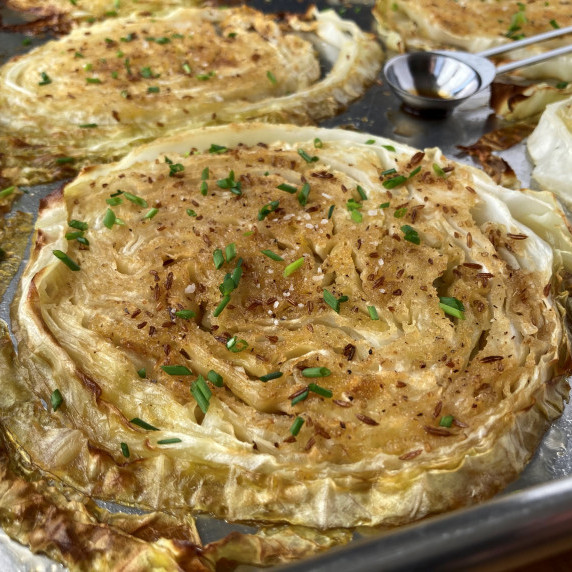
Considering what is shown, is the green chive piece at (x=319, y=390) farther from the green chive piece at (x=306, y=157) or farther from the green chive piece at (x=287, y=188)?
the green chive piece at (x=306, y=157)

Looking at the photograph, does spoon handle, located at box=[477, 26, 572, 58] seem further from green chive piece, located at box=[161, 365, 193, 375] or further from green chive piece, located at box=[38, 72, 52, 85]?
green chive piece, located at box=[161, 365, 193, 375]

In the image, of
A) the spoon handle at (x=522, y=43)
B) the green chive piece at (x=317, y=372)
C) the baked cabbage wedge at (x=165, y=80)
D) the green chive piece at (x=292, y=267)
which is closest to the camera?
the green chive piece at (x=317, y=372)

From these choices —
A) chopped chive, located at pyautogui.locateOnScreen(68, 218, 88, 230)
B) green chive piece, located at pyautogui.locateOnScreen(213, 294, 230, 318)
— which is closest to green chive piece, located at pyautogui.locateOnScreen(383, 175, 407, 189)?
green chive piece, located at pyautogui.locateOnScreen(213, 294, 230, 318)

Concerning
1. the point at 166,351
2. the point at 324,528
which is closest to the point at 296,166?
the point at 166,351

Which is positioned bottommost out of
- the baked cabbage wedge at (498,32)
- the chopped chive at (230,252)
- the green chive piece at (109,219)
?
the baked cabbage wedge at (498,32)

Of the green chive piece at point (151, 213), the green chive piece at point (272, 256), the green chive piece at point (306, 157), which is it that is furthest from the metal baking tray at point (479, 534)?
the green chive piece at point (306, 157)

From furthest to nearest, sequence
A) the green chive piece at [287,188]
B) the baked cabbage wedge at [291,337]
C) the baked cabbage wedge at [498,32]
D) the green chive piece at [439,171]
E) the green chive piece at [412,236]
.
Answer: the baked cabbage wedge at [498,32] → the green chive piece at [439,171] → the green chive piece at [287,188] → the green chive piece at [412,236] → the baked cabbage wedge at [291,337]
